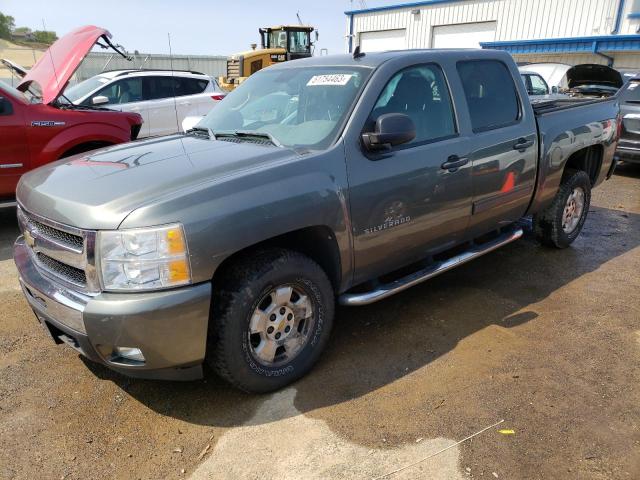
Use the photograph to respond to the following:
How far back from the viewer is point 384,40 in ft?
96.0

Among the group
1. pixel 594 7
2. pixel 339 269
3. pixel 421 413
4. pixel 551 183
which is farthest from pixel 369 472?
pixel 594 7

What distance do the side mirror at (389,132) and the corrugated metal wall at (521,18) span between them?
68.6 feet

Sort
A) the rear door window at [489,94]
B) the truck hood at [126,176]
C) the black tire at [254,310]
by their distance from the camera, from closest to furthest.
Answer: the truck hood at [126,176] → the black tire at [254,310] → the rear door window at [489,94]

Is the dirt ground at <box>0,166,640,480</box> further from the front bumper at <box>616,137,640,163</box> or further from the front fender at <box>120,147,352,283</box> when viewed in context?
the front bumper at <box>616,137,640,163</box>

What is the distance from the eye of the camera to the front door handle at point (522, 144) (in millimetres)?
4324

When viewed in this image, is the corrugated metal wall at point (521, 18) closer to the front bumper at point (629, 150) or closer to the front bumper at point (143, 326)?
the front bumper at point (629, 150)

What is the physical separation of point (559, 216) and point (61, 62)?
555 centimetres

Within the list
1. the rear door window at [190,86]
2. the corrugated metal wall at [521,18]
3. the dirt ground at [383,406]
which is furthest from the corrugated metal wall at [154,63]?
the dirt ground at [383,406]

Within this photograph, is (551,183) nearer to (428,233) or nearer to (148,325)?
(428,233)

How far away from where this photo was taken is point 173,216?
2.53 metres

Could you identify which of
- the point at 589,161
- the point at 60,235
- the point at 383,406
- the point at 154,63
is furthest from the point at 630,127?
the point at 154,63

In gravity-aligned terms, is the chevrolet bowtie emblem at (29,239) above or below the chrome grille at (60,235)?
below

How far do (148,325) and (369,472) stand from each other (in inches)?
49.8

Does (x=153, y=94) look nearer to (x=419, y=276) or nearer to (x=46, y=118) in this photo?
(x=46, y=118)
